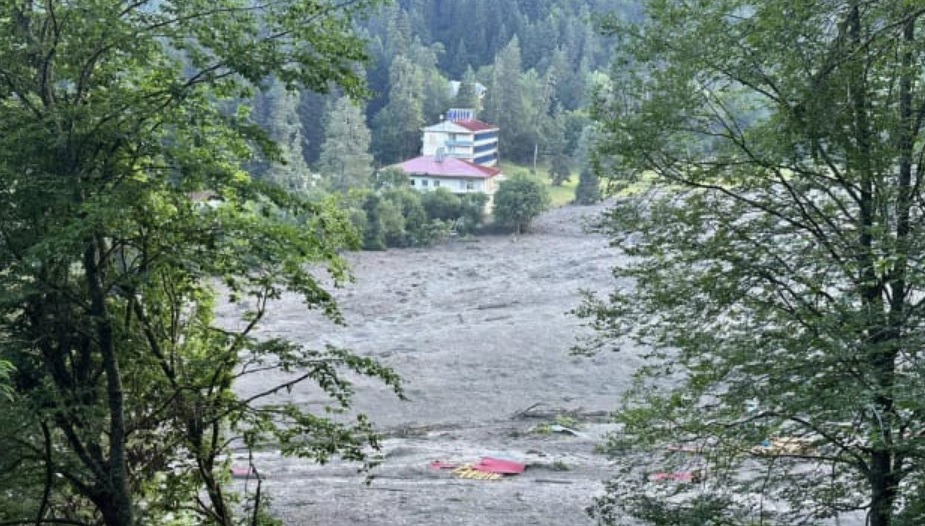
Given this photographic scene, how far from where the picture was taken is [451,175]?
5609 centimetres

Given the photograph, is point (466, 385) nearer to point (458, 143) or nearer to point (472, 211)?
point (472, 211)

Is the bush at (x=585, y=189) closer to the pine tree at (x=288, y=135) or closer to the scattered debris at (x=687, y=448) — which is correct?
the pine tree at (x=288, y=135)

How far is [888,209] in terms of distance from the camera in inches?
238

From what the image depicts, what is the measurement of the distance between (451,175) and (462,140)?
5.97 m

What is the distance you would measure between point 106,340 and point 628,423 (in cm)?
412

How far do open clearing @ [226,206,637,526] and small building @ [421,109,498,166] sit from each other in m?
15.4

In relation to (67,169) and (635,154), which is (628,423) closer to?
(635,154)

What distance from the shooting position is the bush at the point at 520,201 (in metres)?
49.3

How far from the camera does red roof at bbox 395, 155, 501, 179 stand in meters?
56.2

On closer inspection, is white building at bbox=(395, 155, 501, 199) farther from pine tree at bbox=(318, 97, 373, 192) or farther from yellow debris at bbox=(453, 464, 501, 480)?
yellow debris at bbox=(453, 464, 501, 480)

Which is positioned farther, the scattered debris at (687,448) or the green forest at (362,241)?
the scattered debris at (687,448)

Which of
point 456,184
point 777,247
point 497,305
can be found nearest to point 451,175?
point 456,184

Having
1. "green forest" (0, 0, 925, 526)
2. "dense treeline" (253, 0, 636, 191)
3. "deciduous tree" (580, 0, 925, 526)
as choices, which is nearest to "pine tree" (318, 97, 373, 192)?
"dense treeline" (253, 0, 636, 191)

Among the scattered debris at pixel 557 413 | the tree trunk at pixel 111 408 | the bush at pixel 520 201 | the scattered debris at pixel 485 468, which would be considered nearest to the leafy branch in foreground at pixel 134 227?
the tree trunk at pixel 111 408
